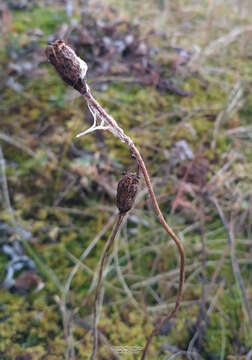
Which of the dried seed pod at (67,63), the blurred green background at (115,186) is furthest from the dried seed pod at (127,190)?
the blurred green background at (115,186)

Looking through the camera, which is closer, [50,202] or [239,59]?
[50,202]

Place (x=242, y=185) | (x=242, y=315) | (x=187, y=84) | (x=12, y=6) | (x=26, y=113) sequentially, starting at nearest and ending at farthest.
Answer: (x=242, y=315), (x=242, y=185), (x=26, y=113), (x=187, y=84), (x=12, y=6)

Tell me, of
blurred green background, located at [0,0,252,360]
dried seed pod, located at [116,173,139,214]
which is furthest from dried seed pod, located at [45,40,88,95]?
blurred green background, located at [0,0,252,360]

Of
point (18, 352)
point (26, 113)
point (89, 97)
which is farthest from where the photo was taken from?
point (26, 113)

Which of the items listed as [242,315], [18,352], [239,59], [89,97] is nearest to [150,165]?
[242,315]

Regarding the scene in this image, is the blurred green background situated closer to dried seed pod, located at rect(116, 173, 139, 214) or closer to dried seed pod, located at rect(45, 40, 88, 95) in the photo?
dried seed pod, located at rect(116, 173, 139, 214)

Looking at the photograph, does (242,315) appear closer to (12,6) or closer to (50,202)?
(50,202)

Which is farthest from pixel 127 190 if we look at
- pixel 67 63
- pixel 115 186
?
pixel 115 186

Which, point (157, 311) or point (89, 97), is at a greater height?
point (89, 97)
